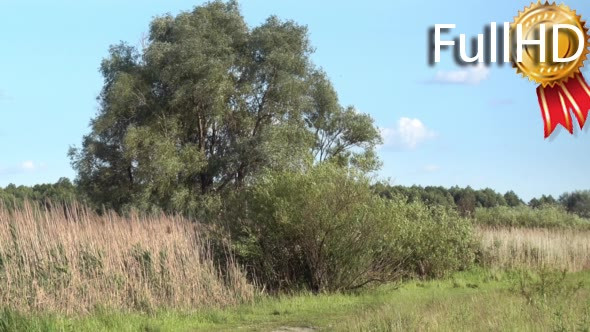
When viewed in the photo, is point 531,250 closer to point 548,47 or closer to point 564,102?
point 564,102

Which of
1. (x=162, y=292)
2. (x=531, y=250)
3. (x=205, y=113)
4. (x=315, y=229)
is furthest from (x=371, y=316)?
(x=205, y=113)

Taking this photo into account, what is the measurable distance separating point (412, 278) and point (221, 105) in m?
18.9

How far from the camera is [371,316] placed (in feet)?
37.1

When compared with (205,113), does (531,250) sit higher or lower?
lower

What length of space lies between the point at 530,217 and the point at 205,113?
18.5 meters

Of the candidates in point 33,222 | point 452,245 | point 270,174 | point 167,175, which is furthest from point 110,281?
point 167,175

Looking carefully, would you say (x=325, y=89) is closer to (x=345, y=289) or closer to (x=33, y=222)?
(x=345, y=289)

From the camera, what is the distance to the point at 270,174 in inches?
689

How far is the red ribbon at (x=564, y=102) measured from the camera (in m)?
13.7

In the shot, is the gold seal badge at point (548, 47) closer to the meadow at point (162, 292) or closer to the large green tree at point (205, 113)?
the meadow at point (162, 292)

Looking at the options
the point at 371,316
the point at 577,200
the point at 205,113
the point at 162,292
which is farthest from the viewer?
the point at 577,200

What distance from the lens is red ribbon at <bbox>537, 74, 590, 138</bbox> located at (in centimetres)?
1366

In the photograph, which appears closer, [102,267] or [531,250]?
[102,267]

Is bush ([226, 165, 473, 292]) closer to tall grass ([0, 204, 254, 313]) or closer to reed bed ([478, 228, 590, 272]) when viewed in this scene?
tall grass ([0, 204, 254, 313])
